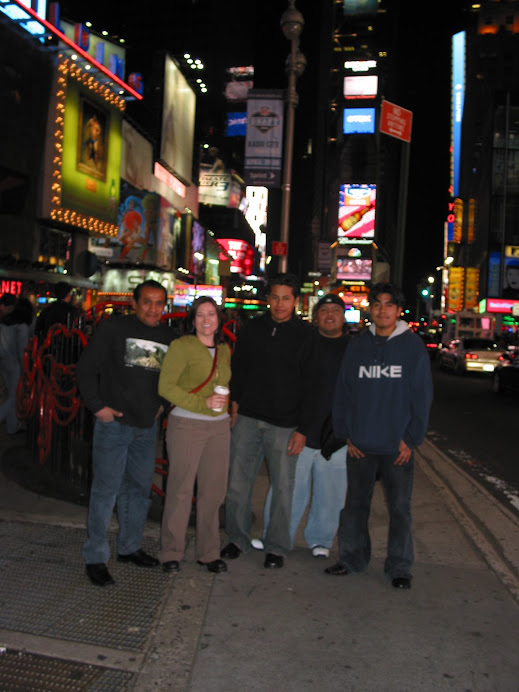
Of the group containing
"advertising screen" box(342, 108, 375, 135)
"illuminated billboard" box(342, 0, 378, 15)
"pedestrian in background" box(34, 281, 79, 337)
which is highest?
"illuminated billboard" box(342, 0, 378, 15)

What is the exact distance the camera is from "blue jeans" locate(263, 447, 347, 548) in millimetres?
5137

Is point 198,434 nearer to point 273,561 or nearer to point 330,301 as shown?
point 273,561

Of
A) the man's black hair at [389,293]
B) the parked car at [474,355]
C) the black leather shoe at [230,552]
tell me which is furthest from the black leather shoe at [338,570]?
the parked car at [474,355]

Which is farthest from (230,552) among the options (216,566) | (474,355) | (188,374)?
(474,355)

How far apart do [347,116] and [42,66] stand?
227 ft

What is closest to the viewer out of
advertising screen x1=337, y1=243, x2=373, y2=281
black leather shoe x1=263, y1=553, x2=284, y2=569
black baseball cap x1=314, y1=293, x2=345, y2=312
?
black leather shoe x1=263, y1=553, x2=284, y2=569

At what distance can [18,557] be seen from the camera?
4.62 meters

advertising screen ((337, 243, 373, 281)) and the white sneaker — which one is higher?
advertising screen ((337, 243, 373, 281))

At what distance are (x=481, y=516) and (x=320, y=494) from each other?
86.1 inches

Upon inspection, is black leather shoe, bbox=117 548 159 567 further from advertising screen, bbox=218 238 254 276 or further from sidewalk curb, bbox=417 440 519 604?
advertising screen, bbox=218 238 254 276

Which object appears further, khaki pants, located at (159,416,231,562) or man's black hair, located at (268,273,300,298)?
man's black hair, located at (268,273,300,298)

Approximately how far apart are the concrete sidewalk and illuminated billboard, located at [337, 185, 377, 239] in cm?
7137

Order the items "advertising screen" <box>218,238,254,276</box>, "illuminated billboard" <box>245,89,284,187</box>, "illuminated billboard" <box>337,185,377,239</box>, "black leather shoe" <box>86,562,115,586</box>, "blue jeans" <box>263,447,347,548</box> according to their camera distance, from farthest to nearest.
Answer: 1. "illuminated billboard" <box>337,185,377,239</box>
2. "advertising screen" <box>218,238,254,276</box>
3. "illuminated billboard" <box>245,89,284,187</box>
4. "blue jeans" <box>263,447,347,548</box>
5. "black leather shoe" <box>86,562,115,586</box>

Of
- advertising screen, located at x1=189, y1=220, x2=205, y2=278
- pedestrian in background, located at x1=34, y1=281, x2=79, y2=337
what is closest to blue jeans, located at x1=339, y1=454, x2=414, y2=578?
pedestrian in background, located at x1=34, y1=281, x2=79, y2=337
